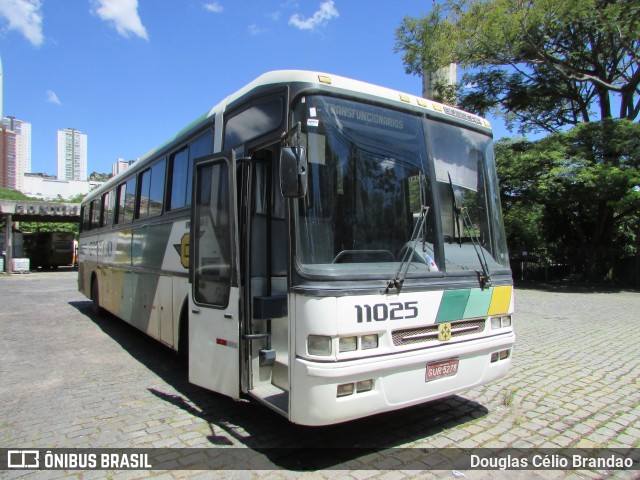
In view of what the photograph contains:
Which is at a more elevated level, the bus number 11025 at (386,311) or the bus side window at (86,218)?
the bus side window at (86,218)

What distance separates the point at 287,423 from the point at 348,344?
1620mm

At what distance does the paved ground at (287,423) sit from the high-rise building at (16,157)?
80.7 meters

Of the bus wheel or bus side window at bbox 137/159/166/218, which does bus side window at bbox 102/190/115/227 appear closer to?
the bus wheel

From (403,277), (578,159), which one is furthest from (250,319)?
(578,159)

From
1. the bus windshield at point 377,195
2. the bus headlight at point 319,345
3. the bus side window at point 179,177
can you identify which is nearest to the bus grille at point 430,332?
the bus windshield at point 377,195

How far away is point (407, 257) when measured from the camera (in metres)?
4.03

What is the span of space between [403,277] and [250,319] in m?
1.47

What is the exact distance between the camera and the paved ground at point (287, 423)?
388 centimetres

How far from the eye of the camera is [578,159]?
736 inches

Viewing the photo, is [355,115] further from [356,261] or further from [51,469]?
[51,469]

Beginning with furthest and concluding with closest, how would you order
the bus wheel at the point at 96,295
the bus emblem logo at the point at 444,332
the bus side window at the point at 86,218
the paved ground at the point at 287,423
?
the bus side window at the point at 86,218 → the bus wheel at the point at 96,295 → the bus emblem logo at the point at 444,332 → the paved ground at the point at 287,423

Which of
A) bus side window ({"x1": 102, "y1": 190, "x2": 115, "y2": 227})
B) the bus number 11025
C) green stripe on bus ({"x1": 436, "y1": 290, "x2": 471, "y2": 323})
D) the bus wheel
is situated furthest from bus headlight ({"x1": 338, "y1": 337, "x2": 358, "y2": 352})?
the bus wheel

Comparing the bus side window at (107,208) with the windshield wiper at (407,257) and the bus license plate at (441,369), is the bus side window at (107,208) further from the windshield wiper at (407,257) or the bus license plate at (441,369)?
the bus license plate at (441,369)

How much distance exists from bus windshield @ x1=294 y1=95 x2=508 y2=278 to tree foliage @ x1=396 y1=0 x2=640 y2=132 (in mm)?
17575
